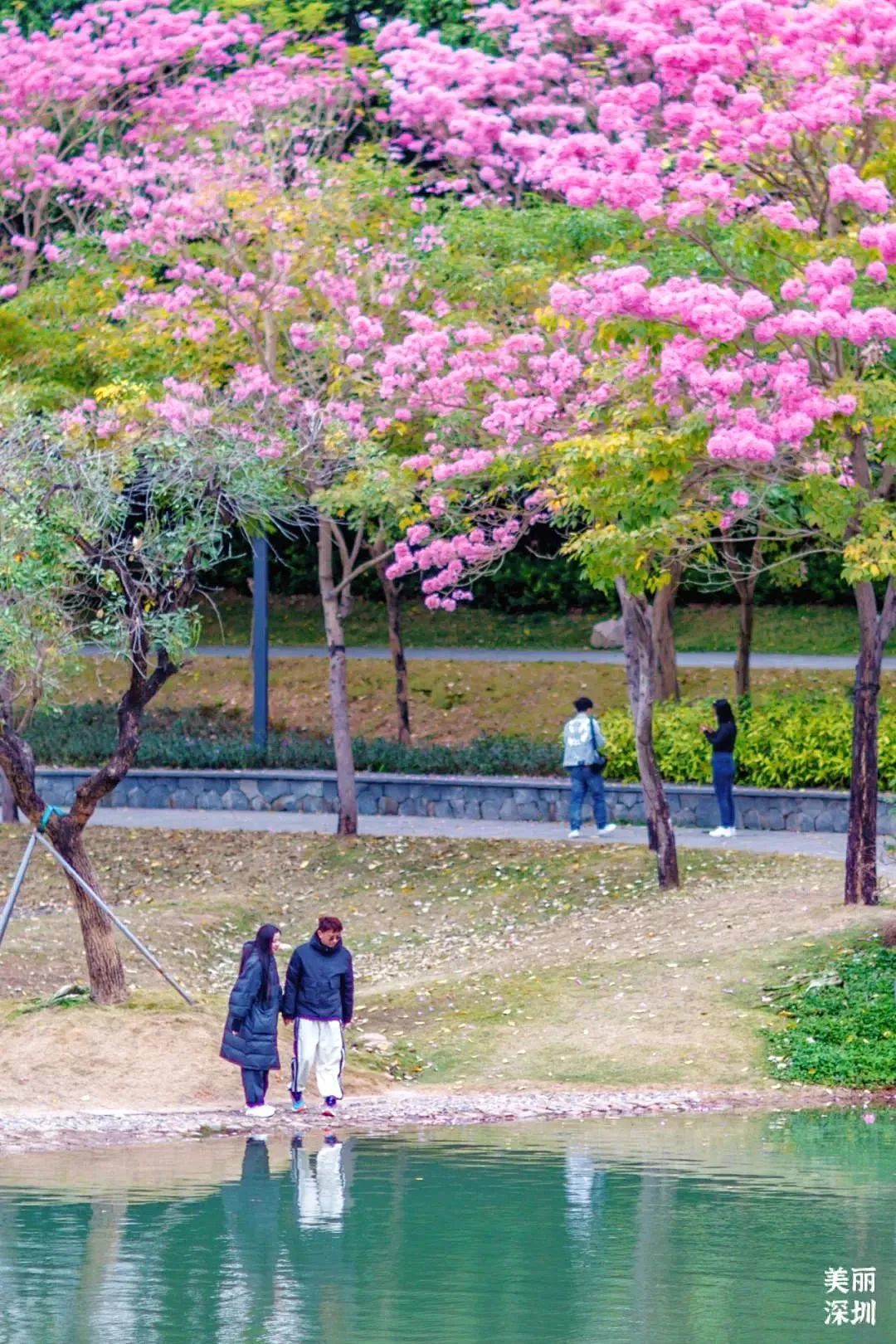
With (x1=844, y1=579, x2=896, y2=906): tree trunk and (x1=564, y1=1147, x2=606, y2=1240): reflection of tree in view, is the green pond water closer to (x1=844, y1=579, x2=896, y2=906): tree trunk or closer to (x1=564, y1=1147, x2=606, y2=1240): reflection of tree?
(x1=564, y1=1147, x2=606, y2=1240): reflection of tree

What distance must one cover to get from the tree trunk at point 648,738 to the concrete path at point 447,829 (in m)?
1.41

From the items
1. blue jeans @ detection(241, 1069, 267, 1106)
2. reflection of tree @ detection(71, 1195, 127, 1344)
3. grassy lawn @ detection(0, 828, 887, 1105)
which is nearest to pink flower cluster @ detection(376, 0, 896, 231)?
grassy lawn @ detection(0, 828, 887, 1105)

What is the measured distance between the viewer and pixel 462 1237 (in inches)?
420

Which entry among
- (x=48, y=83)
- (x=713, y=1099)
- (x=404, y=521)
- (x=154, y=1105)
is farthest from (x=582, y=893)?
(x=48, y=83)

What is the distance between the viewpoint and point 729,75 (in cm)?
1628

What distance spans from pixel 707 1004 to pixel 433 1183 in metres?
5.20

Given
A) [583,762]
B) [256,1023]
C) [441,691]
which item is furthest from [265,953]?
[441,691]

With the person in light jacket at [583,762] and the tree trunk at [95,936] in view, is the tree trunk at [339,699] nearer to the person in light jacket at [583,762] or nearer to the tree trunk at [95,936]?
the person in light jacket at [583,762]

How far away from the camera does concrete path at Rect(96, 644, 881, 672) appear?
104 ft

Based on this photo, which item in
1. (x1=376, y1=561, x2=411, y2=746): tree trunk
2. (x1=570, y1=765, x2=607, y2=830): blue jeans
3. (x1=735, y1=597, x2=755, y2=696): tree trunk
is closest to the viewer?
(x1=570, y1=765, x2=607, y2=830): blue jeans

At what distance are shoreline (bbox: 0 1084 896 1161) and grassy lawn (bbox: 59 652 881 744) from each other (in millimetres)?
13667

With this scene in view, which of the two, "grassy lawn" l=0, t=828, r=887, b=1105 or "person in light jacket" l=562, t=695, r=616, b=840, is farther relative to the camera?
"person in light jacket" l=562, t=695, r=616, b=840

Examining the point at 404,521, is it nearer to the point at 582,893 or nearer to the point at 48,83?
the point at 582,893

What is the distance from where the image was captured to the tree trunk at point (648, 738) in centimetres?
2042
